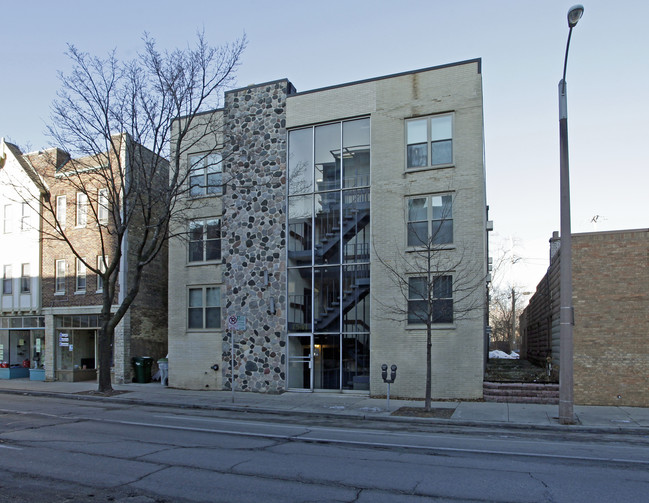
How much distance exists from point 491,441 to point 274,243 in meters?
11.0

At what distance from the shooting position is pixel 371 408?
15.2 metres

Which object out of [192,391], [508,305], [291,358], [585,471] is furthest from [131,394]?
[508,305]

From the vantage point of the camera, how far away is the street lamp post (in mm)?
12594

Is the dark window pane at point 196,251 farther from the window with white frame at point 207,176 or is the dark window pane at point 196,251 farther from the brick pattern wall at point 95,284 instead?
the brick pattern wall at point 95,284

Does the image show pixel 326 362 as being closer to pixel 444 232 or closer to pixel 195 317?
pixel 195 317

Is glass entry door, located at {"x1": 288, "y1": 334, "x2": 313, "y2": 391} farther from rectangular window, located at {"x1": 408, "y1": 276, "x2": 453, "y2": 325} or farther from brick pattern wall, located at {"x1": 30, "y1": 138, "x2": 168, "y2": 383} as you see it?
brick pattern wall, located at {"x1": 30, "y1": 138, "x2": 168, "y2": 383}

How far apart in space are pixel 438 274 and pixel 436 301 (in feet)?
2.76

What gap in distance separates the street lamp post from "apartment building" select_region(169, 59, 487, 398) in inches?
137

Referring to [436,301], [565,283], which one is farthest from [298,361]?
[565,283]

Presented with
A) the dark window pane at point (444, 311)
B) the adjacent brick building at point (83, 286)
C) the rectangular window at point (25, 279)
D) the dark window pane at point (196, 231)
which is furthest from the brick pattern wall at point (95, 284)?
the dark window pane at point (444, 311)

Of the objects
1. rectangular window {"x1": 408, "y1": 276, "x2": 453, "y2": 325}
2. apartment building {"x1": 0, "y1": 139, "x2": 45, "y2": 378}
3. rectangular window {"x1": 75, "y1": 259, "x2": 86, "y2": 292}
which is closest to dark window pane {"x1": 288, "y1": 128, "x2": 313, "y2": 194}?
rectangular window {"x1": 408, "y1": 276, "x2": 453, "y2": 325}

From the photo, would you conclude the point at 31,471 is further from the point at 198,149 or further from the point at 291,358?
the point at 198,149

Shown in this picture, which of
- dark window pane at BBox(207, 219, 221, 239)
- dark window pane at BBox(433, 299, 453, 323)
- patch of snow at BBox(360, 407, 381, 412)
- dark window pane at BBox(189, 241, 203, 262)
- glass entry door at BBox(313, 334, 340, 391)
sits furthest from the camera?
dark window pane at BBox(189, 241, 203, 262)

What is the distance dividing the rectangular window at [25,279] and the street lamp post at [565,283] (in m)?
23.8
